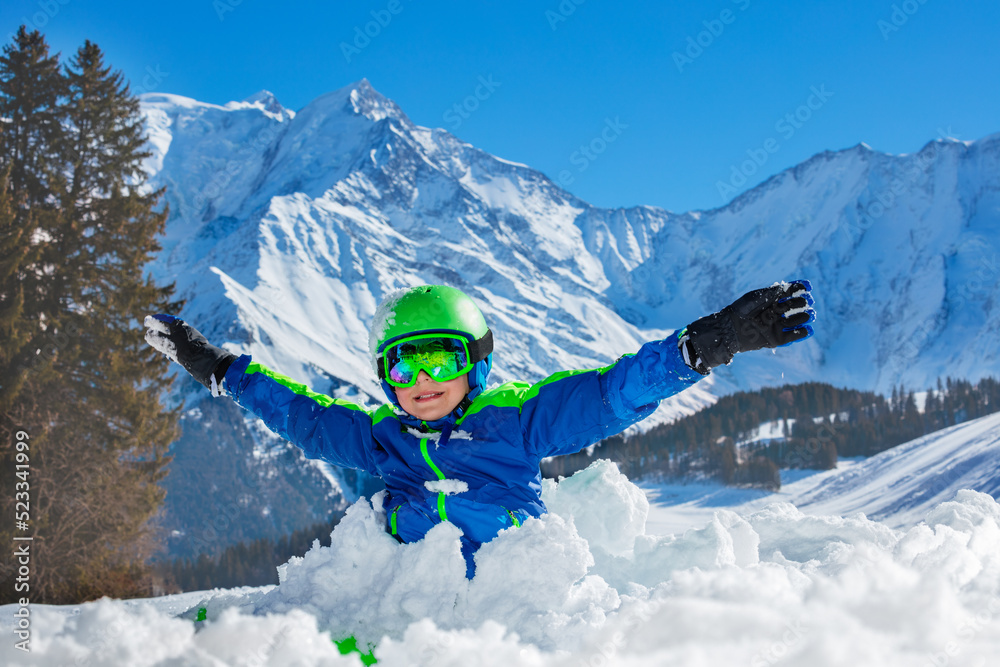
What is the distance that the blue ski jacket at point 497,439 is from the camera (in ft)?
9.10

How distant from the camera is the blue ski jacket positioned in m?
2.77

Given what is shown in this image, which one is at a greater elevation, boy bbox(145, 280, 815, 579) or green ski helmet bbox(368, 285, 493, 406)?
green ski helmet bbox(368, 285, 493, 406)

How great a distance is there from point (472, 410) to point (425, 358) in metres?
0.33

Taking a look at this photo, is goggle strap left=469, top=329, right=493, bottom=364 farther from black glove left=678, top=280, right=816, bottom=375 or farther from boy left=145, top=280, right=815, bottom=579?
black glove left=678, top=280, right=816, bottom=375

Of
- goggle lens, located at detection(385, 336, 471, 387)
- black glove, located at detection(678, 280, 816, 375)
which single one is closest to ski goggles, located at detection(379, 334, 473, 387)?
goggle lens, located at detection(385, 336, 471, 387)

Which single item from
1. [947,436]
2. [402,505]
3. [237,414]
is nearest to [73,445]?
[402,505]

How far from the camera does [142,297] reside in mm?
14141

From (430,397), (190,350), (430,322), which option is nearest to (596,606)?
(430,397)

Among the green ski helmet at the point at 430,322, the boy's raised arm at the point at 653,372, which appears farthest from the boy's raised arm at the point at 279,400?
the boy's raised arm at the point at 653,372

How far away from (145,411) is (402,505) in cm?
1313

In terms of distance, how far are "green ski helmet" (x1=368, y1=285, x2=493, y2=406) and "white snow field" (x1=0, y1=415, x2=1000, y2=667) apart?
0.72 metres

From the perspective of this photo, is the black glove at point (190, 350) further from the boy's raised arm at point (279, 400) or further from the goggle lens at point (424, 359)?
the goggle lens at point (424, 359)

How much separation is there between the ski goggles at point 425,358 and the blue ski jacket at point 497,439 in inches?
8.4

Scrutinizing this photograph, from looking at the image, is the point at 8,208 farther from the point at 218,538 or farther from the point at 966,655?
the point at 218,538
